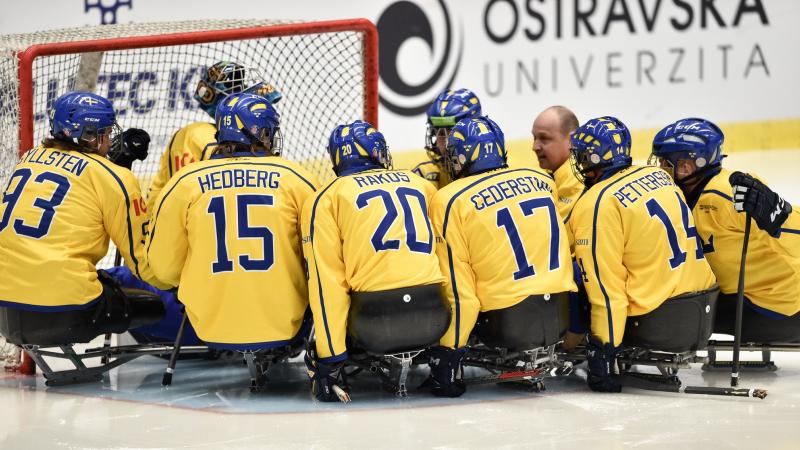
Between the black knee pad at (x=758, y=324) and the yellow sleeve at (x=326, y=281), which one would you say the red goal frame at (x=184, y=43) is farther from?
the black knee pad at (x=758, y=324)

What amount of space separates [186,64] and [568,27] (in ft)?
9.15

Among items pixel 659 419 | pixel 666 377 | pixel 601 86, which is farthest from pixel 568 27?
pixel 659 419

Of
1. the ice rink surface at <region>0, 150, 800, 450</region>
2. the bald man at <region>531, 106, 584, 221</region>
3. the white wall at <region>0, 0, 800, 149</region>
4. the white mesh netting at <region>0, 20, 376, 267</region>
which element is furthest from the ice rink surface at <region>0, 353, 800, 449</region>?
the white wall at <region>0, 0, 800, 149</region>

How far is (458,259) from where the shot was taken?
14.3 feet

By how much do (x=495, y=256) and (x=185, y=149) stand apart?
1.97 m

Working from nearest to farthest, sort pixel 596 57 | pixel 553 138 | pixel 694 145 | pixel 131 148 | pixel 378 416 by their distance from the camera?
pixel 378 416
pixel 694 145
pixel 131 148
pixel 553 138
pixel 596 57

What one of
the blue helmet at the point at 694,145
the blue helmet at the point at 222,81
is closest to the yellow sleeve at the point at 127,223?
the blue helmet at the point at 222,81

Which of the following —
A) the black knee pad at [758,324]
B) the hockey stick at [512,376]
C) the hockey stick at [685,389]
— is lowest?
the hockey stick at [685,389]

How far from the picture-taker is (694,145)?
15.3 ft

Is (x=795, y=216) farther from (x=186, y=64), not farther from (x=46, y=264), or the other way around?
(x=186, y=64)

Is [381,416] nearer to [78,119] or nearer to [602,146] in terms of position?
[602,146]

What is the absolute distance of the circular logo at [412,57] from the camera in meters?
8.42

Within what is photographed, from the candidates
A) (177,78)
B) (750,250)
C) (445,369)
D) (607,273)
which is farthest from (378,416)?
(177,78)

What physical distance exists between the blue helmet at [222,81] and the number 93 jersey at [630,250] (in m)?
2.02
